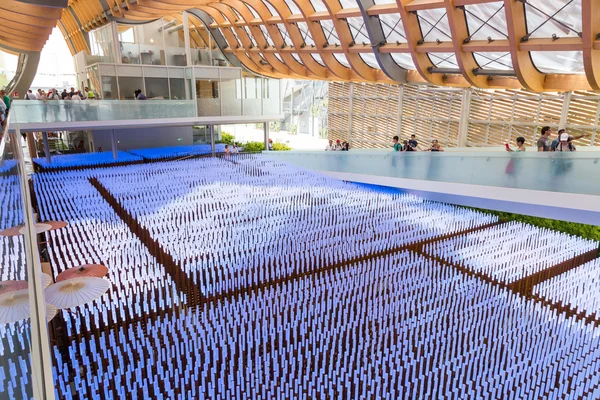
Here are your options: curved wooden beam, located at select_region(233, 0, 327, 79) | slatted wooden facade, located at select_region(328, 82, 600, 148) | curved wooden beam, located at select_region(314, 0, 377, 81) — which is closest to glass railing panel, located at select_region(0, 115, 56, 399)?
curved wooden beam, located at select_region(314, 0, 377, 81)

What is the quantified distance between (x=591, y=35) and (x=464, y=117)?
16.7 metres

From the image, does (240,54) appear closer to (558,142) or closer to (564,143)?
(558,142)

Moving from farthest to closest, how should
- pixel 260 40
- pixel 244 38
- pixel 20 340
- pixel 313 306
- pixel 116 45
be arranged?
pixel 244 38, pixel 260 40, pixel 116 45, pixel 313 306, pixel 20 340

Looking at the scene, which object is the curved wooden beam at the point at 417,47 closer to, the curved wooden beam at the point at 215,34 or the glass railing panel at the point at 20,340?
the glass railing panel at the point at 20,340

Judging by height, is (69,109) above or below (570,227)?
above

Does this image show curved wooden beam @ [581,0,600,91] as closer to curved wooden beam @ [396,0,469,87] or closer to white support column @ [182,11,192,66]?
curved wooden beam @ [396,0,469,87]

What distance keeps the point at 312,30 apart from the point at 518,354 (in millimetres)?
19631

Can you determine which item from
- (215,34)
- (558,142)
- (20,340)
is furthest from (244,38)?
(20,340)

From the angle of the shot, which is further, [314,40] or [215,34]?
[215,34]

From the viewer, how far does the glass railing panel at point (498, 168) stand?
31.8ft

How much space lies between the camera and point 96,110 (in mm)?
21547

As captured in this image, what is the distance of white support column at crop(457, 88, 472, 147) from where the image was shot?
28.2m

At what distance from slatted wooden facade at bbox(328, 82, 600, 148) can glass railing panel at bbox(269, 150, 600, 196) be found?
44.8ft

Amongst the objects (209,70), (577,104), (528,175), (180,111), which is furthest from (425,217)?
(209,70)
